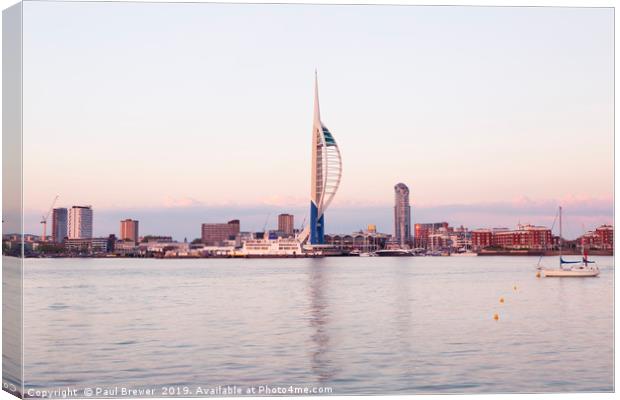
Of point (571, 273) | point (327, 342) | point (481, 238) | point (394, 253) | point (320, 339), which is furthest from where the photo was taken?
point (394, 253)

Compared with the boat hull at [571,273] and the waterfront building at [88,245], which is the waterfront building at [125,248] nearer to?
the waterfront building at [88,245]

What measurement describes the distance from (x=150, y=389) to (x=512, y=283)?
18.0 metres

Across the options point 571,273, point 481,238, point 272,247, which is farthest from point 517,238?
point 571,273

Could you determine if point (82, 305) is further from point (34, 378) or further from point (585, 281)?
point (585, 281)

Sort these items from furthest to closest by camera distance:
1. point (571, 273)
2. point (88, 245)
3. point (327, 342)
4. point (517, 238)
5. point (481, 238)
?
point (481, 238) → point (88, 245) → point (517, 238) → point (571, 273) → point (327, 342)

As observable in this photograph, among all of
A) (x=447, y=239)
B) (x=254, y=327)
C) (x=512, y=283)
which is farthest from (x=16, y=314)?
(x=447, y=239)

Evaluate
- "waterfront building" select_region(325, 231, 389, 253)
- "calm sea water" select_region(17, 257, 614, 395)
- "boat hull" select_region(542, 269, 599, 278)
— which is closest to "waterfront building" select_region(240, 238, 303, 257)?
"waterfront building" select_region(325, 231, 389, 253)

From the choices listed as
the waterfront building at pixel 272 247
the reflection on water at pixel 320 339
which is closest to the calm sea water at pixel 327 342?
the reflection on water at pixel 320 339

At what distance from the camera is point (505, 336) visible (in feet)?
34.2

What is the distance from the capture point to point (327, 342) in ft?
32.2

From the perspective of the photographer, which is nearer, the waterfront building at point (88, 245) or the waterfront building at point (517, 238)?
the waterfront building at point (517, 238)

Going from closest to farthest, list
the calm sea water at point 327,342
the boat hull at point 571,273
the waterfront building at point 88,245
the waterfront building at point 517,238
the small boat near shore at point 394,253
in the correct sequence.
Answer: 1. the calm sea water at point 327,342
2. the boat hull at point 571,273
3. the waterfront building at point 517,238
4. the waterfront building at point 88,245
5. the small boat near shore at point 394,253

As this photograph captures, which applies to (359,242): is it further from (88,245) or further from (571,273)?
(571,273)

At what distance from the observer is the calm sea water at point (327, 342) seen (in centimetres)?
751
